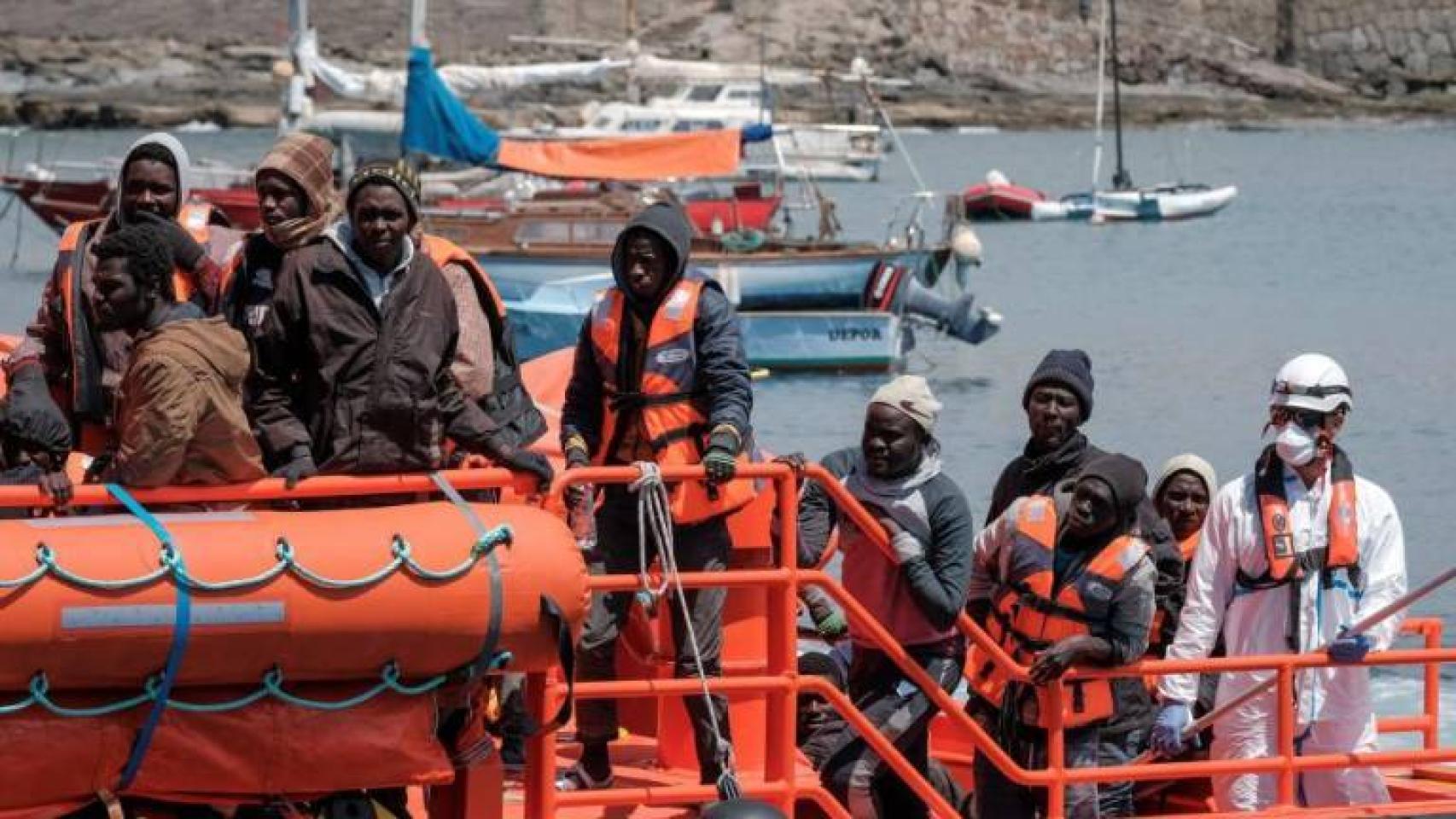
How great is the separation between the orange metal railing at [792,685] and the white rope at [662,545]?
33 mm

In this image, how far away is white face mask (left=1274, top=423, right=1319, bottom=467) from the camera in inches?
293

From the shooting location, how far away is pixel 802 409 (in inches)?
1176

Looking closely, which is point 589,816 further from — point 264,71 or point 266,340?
point 264,71

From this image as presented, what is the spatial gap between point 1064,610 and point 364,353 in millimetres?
2089

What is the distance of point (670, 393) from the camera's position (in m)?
7.24

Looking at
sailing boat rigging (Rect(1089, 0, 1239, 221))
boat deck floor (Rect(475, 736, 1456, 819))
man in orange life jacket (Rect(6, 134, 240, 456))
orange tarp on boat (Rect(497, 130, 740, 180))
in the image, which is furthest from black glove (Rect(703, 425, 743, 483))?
sailing boat rigging (Rect(1089, 0, 1239, 221))

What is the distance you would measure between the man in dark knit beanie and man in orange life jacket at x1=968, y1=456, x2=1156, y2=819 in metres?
0.10

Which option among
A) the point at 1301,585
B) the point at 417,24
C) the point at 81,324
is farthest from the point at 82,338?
the point at 417,24

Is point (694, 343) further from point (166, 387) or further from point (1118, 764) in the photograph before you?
point (1118, 764)

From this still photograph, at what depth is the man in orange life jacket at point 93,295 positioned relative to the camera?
702 cm

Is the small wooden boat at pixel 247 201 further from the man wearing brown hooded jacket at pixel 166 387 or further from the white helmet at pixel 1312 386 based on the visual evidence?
the man wearing brown hooded jacket at pixel 166 387

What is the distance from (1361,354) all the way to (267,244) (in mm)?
30844

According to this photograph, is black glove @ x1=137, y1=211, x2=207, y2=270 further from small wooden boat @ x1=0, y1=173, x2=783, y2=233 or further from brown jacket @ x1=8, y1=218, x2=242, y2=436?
small wooden boat @ x1=0, y1=173, x2=783, y2=233

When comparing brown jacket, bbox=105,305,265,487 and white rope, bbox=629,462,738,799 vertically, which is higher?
brown jacket, bbox=105,305,265,487
